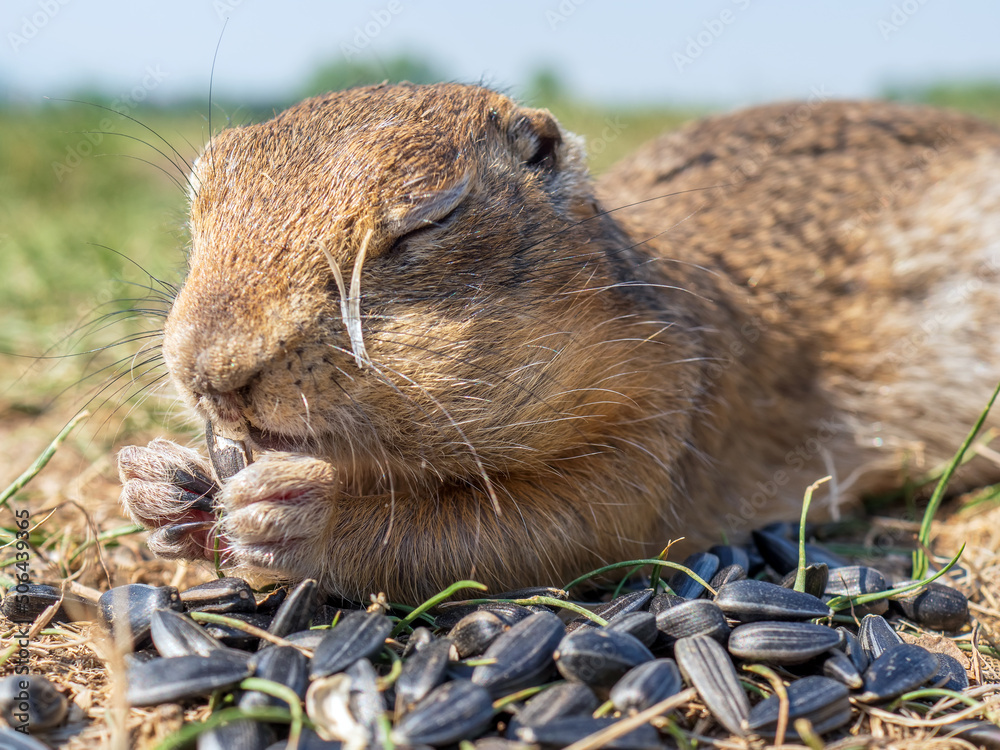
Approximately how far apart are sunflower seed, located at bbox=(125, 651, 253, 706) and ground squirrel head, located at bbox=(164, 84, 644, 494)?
2.42 feet

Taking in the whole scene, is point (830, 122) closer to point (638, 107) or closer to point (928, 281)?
point (928, 281)

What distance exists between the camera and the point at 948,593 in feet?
10.8

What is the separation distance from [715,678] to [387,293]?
168 cm

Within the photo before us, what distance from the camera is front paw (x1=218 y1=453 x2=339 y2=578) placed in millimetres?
2705

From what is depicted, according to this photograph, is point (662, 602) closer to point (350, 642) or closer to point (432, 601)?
point (432, 601)

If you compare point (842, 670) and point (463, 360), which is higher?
point (463, 360)

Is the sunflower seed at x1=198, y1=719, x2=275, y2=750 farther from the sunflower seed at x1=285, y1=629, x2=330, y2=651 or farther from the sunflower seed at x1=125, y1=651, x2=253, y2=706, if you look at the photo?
the sunflower seed at x1=285, y1=629, x2=330, y2=651

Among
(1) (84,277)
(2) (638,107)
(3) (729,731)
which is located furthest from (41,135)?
(3) (729,731)

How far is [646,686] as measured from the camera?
238cm

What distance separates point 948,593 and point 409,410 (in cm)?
237

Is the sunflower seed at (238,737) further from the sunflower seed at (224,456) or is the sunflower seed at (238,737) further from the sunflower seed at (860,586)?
the sunflower seed at (860,586)

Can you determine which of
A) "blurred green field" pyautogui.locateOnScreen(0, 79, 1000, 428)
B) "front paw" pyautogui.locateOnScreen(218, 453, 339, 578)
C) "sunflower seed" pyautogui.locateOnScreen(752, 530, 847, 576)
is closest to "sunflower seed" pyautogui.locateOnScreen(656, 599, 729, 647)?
"sunflower seed" pyautogui.locateOnScreen(752, 530, 847, 576)

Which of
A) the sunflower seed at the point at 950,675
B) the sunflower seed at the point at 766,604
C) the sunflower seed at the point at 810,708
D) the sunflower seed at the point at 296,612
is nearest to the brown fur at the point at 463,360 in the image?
the sunflower seed at the point at 296,612

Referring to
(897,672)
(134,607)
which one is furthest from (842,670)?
(134,607)
